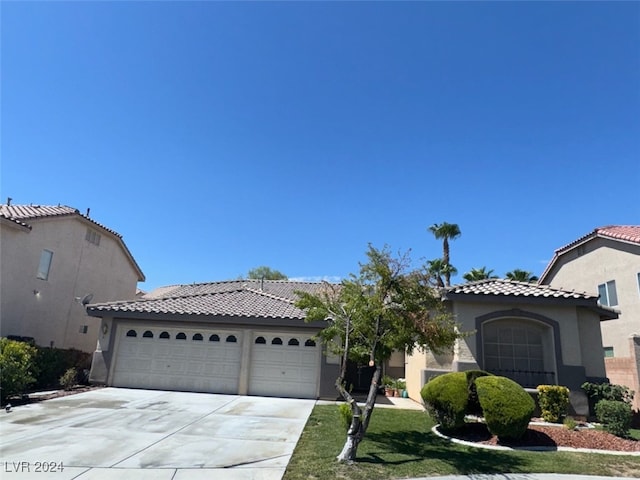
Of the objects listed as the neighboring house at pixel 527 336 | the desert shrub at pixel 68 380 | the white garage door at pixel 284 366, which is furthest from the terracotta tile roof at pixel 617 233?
the desert shrub at pixel 68 380

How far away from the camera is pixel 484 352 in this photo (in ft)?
47.5

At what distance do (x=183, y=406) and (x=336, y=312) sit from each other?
699 cm

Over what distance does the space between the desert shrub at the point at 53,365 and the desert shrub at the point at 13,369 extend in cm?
155

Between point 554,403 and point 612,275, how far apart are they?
10679 millimetres

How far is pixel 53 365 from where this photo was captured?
649 inches

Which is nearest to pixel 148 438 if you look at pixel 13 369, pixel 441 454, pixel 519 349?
pixel 441 454

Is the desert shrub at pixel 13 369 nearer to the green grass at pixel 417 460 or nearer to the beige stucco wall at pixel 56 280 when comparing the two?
the beige stucco wall at pixel 56 280

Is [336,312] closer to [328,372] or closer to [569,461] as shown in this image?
[569,461]

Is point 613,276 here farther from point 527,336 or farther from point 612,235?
point 527,336

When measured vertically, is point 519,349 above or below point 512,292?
below

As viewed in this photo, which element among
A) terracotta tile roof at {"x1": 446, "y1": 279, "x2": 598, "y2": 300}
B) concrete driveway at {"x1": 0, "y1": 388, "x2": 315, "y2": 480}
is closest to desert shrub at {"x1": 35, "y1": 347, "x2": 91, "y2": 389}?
concrete driveway at {"x1": 0, "y1": 388, "x2": 315, "y2": 480}

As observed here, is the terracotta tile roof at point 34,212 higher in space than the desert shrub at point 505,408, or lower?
higher

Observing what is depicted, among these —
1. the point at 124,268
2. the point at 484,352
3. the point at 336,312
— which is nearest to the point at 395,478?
the point at 336,312

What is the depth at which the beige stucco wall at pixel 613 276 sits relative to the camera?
60.1 feet
